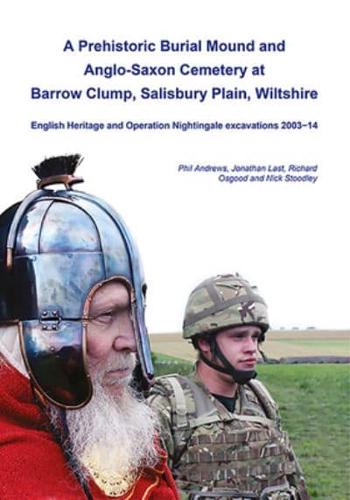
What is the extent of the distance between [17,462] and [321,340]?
374 centimetres

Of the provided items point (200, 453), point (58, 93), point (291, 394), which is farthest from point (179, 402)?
point (291, 394)

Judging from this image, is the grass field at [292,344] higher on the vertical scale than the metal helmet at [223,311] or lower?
lower

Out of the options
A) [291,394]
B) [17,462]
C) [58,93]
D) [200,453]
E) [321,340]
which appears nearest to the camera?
[17,462]

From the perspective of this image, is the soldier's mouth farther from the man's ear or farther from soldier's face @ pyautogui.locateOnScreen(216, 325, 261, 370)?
the man's ear

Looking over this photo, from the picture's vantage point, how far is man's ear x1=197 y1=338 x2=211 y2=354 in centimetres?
489

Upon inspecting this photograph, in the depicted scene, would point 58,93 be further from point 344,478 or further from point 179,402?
point 344,478

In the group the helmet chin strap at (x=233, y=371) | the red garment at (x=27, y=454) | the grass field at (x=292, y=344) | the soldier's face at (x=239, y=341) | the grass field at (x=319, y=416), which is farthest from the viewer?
the grass field at (x=319, y=416)

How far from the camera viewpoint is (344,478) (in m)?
6.57

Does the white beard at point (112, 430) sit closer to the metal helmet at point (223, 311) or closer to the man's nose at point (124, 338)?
the man's nose at point (124, 338)

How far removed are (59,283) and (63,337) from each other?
114 millimetres

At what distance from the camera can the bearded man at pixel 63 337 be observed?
95.3 inches

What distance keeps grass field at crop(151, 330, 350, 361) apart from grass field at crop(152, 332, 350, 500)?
0.02 m

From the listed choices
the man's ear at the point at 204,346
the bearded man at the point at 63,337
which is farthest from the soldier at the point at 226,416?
the bearded man at the point at 63,337

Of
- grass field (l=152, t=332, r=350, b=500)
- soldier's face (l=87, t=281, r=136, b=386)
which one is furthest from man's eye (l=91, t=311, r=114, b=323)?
grass field (l=152, t=332, r=350, b=500)
